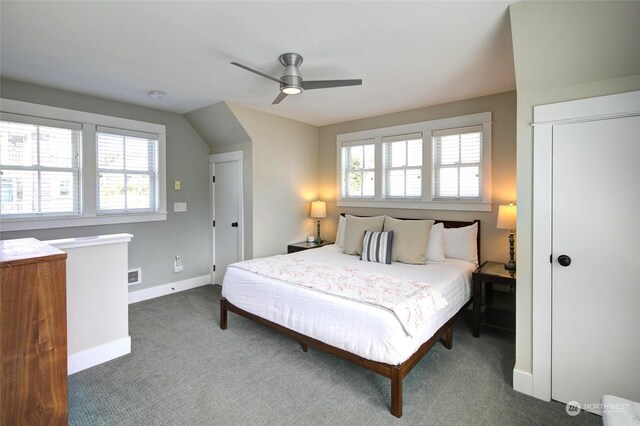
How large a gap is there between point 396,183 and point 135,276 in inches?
151

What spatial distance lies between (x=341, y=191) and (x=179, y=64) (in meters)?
2.96

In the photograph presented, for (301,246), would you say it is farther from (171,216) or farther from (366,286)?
(366,286)

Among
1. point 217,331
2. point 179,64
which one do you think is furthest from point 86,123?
point 217,331

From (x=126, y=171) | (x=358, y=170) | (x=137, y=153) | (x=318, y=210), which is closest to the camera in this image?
(x=126, y=171)

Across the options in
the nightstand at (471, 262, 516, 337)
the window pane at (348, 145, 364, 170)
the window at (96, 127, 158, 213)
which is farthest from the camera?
the window pane at (348, 145, 364, 170)

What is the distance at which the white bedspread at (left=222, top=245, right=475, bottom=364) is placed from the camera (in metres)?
Answer: 2.07

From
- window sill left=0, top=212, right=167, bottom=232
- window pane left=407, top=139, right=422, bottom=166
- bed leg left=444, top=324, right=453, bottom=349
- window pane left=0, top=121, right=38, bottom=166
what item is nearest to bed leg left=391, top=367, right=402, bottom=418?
bed leg left=444, top=324, right=453, bottom=349

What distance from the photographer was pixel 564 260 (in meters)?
2.10

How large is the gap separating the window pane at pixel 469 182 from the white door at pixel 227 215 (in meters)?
3.05

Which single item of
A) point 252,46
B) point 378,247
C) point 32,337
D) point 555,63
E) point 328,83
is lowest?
point 32,337

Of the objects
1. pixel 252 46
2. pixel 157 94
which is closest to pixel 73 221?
pixel 157 94

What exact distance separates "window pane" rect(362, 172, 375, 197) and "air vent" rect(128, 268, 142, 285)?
3.40m

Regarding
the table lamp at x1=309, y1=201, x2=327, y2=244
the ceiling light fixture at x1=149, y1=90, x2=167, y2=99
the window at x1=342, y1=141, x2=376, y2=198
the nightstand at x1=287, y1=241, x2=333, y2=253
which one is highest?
the ceiling light fixture at x1=149, y1=90, x2=167, y2=99

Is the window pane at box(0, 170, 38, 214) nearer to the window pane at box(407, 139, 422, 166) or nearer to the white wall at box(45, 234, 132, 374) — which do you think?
the white wall at box(45, 234, 132, 374)
